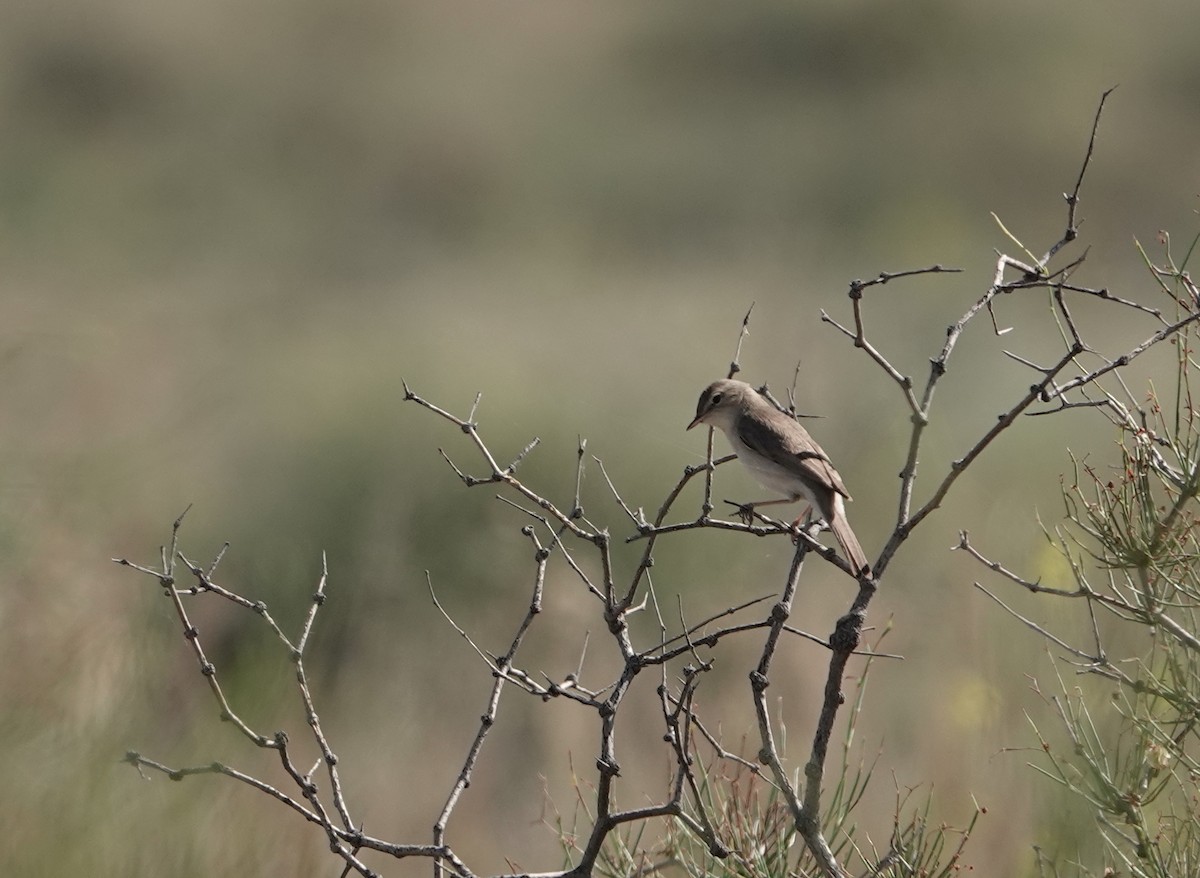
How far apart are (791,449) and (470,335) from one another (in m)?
13.8

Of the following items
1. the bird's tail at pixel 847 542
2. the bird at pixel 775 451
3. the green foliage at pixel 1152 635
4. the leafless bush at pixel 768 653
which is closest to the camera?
the leafless bush at pixel 768 653

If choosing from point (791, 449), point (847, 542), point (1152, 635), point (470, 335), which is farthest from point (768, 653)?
point (470, 335)

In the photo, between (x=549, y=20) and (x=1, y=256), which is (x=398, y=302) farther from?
(x=549, y=20)

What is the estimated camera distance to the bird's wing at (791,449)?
4473 mm

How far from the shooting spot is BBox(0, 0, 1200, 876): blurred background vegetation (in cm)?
369

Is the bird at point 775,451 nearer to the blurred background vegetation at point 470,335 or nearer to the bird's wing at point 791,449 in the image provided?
the bird's wing at point 791,449

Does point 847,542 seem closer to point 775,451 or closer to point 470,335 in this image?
point 775,451

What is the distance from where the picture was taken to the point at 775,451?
472 centimetres

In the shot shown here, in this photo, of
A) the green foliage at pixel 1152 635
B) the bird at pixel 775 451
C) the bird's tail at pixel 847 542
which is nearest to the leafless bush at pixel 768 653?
the green foliage at pixel 1152 635

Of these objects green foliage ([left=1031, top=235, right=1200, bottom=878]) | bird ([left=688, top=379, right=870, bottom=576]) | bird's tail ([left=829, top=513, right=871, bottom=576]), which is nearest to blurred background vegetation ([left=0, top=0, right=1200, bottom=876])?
green foliage ([left=1031, top=235, right=1200, bottom=878])

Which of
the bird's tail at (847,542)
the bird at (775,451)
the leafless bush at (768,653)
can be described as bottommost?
the leafless bush at (768,653)

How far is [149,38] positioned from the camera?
3481cm

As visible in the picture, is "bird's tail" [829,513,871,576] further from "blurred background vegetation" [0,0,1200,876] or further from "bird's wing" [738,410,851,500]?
"blurred background vegetation" [0,0,1200,876]

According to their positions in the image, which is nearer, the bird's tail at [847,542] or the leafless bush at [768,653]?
the leafless bush at [768,653]
